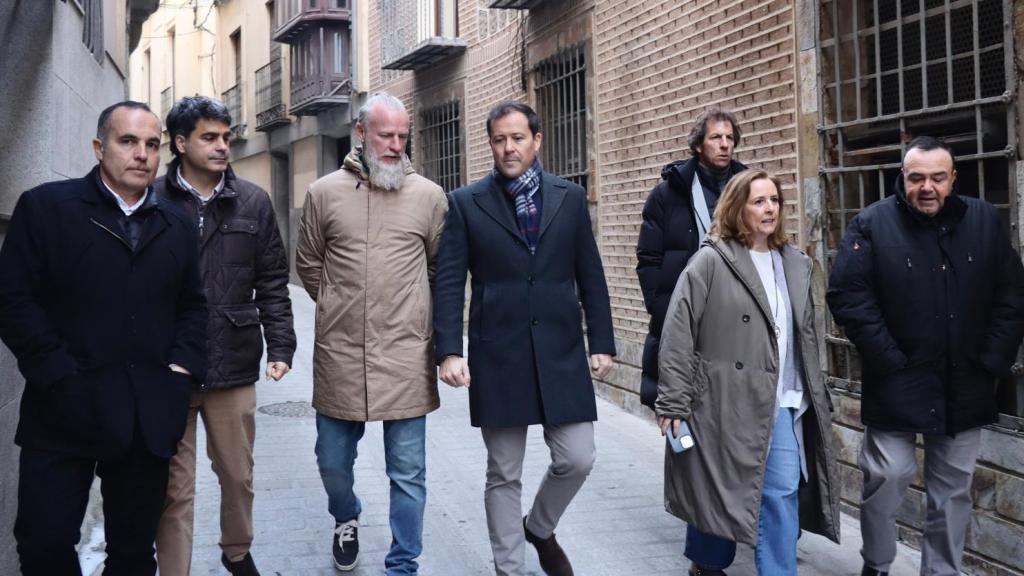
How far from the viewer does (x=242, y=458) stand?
4.49 metres

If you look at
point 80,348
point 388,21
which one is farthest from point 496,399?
point 388,21

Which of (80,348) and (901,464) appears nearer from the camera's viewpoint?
(80,348)

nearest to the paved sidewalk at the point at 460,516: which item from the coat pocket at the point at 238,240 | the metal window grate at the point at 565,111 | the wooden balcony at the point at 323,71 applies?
the coat pocket at the point at 238,240

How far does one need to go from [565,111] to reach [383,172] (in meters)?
6.67

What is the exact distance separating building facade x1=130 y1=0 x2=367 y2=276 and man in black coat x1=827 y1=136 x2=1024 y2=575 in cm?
1578

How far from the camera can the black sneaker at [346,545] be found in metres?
4.98

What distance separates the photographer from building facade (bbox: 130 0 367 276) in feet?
69.2

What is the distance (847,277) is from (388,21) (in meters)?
13.1

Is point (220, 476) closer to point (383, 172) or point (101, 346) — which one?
point (101, 346)

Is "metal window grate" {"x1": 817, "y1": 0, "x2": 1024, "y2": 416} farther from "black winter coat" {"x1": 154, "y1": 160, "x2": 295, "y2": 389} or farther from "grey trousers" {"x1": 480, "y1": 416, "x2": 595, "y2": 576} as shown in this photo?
"black winter coat" {"x1": 154, "y1": 160, "x2": 295, "y2": 389}

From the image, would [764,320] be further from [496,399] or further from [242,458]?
[242,458]

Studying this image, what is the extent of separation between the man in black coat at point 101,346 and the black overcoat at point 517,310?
1.15 meters

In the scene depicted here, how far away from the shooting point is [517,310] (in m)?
4.50

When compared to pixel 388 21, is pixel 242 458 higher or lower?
lower
